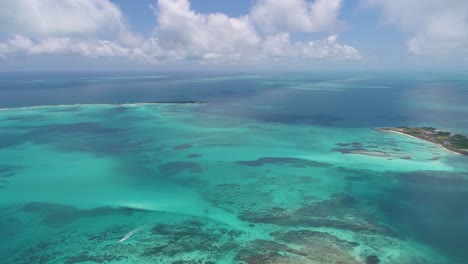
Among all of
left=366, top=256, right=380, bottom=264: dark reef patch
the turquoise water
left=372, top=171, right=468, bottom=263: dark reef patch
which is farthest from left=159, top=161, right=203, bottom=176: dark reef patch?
left=366, top=256, right=380, bottom=264: dark reef patch

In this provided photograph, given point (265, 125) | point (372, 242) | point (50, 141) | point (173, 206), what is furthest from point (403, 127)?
point (50, 141)

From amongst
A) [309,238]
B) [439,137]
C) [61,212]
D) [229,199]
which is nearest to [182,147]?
[229,199]

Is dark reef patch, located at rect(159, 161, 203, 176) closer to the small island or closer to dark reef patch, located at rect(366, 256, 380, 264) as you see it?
dark reef patch, located at rect(366, 256, 380, 264)

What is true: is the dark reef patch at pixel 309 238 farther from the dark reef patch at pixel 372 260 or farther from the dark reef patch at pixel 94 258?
the dark reef patch at pixel 94 258

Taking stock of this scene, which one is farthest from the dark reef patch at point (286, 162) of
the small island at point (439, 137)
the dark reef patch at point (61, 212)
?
the small island at point (439, 137)

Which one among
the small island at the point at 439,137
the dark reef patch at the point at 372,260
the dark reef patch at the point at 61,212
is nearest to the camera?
the dark reef patch at the point at 372,260

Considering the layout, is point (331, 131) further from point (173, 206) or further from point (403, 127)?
point (173, 206)
